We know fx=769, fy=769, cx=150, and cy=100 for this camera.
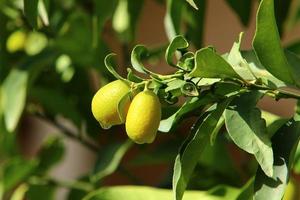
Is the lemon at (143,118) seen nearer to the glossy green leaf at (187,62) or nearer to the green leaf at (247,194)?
the glossy green leaf at (187,62)

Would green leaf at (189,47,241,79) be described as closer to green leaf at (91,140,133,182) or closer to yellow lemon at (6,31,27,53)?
green leaf at (91,140,133,182)

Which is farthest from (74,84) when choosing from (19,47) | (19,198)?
(19,198)

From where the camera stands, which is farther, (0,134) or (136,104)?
(0,134)

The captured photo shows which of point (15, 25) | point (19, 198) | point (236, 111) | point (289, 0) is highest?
point (236, 111)

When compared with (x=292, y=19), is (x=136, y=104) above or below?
above

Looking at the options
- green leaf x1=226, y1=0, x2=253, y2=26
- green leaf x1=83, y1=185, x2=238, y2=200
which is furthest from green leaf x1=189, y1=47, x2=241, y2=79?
green leaf x1=226, y1=0, x2=253, y2=26

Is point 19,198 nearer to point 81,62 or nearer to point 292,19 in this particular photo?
point 81,62

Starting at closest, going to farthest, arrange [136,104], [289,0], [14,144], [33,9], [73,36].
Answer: [136,104] < [33,9] < [289,0] < [73,36] < [14,144]
